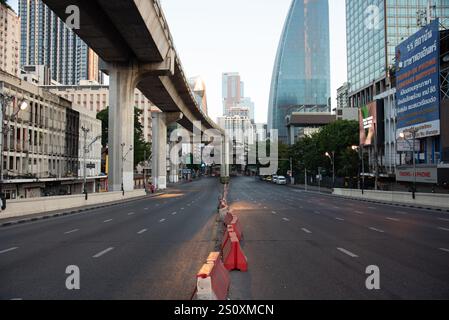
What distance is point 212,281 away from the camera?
22.1 ft

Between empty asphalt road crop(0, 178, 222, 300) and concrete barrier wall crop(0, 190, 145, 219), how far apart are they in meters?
7.59

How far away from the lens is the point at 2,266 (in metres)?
10.6

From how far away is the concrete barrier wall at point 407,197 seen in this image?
3431cm

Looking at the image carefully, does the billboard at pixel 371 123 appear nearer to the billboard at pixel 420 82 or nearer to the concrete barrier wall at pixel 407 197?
the billboard at pixel 420 82

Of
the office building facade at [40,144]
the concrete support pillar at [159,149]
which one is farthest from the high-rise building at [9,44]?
the office building facade at [40,144]

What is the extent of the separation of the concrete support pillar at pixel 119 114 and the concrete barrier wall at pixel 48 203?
4131mm

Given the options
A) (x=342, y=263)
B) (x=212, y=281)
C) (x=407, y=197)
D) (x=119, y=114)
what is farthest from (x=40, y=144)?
(x=212, y=281)

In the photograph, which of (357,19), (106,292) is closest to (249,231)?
(106,292)

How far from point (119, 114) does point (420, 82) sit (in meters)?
32.9

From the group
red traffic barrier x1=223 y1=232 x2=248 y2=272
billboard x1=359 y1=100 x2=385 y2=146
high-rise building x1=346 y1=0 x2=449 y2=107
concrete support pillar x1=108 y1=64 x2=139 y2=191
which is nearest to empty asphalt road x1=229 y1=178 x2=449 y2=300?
red traffic barrier x1=223 y1=232 x2=248 y2=272

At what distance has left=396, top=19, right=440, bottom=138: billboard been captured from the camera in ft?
150

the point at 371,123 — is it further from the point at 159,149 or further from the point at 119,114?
the point at 119,114

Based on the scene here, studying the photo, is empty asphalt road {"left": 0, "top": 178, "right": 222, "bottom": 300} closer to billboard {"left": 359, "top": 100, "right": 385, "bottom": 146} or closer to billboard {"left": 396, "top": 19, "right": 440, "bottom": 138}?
billboard {"left": 396, "top": 19, "right": 440, "bottom": 138}

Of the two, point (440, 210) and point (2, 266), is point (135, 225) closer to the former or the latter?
point (2, 266)
